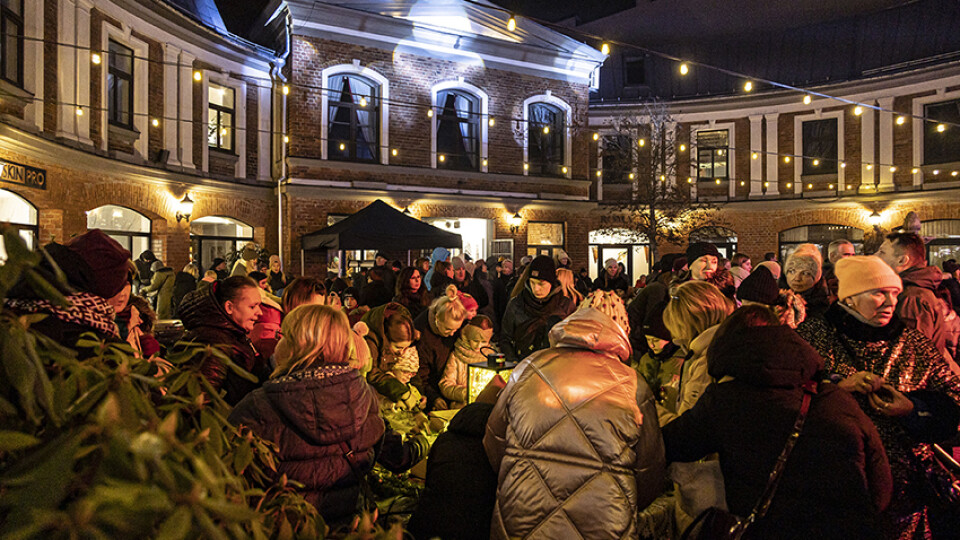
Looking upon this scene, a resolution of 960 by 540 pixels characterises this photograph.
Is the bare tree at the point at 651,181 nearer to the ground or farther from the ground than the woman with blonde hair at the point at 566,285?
farther from the ground

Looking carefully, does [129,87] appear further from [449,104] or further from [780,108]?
[780,108]

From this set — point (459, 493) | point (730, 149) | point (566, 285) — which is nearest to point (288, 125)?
point (566, 285)

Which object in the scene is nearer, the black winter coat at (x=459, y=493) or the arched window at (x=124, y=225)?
the black winter coat at (x=459, y=493)

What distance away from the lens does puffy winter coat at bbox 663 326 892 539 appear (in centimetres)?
215

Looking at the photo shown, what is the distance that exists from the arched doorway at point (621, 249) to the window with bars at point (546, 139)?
368 cm

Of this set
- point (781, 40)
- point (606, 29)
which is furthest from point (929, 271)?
point (606, 29)

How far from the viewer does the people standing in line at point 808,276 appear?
5227 mm

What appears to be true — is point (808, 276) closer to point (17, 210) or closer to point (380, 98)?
point (17, 210)

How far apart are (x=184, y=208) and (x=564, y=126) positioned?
1084cm

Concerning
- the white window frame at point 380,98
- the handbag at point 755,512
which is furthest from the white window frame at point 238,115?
the handbag at point 755,512

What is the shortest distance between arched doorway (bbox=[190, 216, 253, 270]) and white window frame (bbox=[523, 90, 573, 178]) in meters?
7.94

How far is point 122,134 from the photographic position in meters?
11.6

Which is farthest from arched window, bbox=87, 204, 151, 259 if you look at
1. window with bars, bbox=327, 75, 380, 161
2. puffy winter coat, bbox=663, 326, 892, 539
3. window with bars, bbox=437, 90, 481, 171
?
puffy winter coat, bbox=663, 326, 892, 539

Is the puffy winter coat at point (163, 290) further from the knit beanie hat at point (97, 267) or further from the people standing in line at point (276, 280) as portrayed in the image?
the knit beanie hat at point (97, 267)
